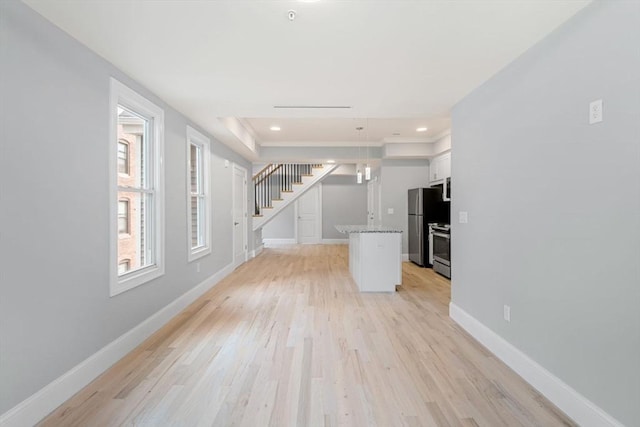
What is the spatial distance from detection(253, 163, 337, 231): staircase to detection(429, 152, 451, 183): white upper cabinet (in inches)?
100

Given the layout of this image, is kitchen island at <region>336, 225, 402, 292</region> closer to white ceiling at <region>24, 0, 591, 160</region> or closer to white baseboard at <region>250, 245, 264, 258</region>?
white ceiling at <region>24, 0, 591, 160</region>

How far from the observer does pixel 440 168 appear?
6.61m

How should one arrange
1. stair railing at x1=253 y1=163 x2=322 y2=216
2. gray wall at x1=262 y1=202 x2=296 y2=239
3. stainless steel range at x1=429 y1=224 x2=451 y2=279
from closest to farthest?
stainless steel range at x1=429 y1=224 x2=451 y2=279 < stair railing at x1=253 y1=163 x2=322 y2=216 < gray wall at x1=262 y1=202 x2=296 y2=239

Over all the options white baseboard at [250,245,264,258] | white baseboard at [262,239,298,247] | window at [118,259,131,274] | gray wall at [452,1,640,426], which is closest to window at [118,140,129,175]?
→ window at [118,259,131,274]

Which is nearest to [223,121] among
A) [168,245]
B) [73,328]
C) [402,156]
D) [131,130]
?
[131,130]

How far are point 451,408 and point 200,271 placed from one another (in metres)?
3.56

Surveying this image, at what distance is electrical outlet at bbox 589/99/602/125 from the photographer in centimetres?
172

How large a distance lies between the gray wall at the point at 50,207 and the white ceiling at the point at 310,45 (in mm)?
262

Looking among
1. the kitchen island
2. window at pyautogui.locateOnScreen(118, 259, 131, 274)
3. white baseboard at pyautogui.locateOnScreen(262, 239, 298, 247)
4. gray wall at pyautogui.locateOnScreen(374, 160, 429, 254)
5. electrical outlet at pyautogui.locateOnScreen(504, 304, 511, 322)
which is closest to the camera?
electrical outlet at pyautogui.locateOnScreen(504, 304, 511, 322)

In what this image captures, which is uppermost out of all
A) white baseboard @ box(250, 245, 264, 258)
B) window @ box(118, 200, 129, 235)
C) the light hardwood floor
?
window @ box(118, 200, 129, 235)

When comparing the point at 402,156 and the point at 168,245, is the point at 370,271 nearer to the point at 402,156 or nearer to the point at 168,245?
the point at 168,245

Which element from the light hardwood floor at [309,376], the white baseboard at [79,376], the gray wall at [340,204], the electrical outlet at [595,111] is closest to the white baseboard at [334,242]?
the gray wall at [340,204]

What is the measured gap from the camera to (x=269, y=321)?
3.44 metres

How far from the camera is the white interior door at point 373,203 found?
9156mm
